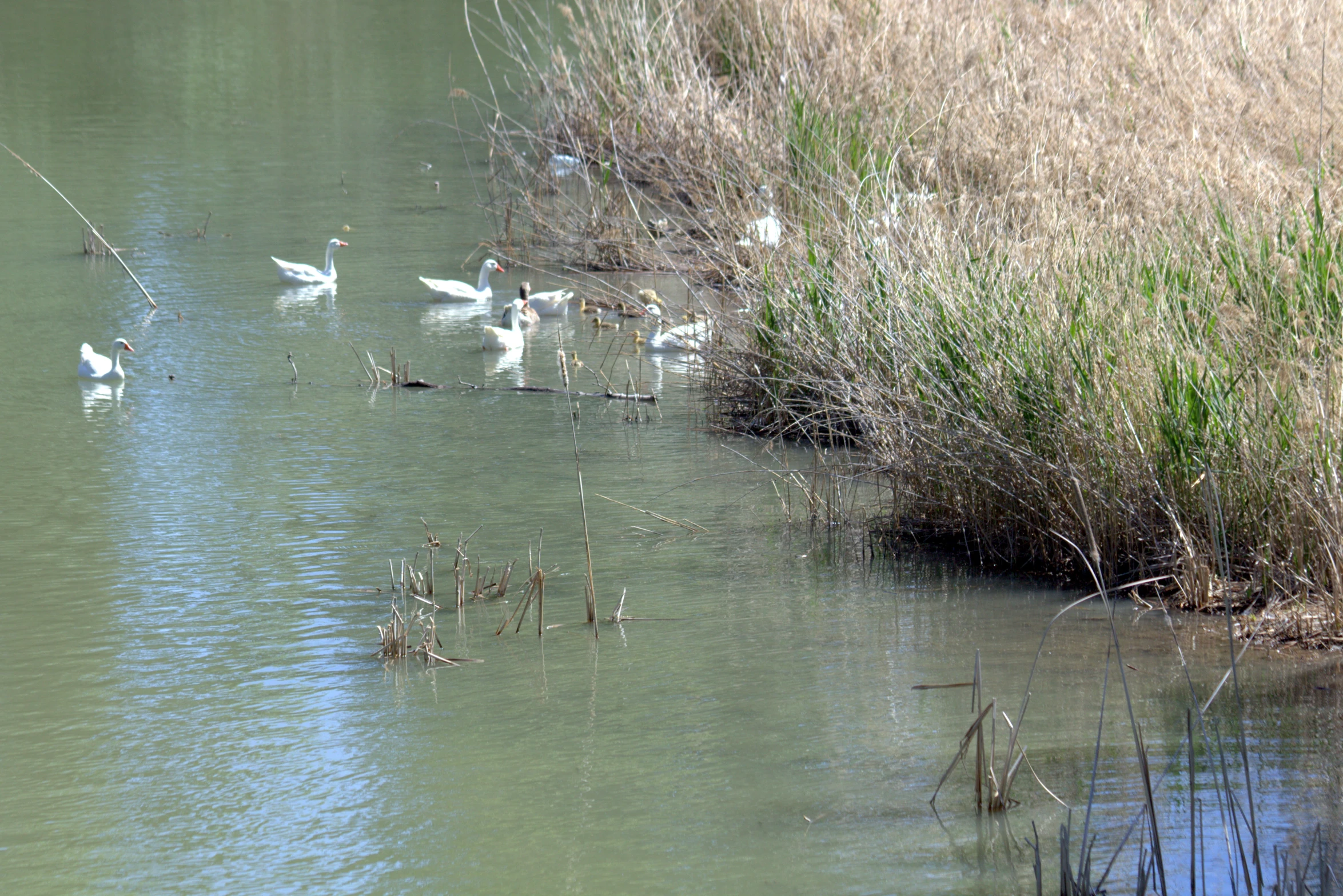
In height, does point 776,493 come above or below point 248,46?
below

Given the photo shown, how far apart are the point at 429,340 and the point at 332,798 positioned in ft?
20.0

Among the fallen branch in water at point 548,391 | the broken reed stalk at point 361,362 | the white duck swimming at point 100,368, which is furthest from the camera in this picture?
the broken reed stalk at point 361,362

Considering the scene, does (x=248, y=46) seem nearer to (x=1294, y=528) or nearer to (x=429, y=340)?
(x=429, y=340)

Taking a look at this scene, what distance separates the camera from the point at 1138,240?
5.87 m

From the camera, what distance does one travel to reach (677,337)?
7.65 m

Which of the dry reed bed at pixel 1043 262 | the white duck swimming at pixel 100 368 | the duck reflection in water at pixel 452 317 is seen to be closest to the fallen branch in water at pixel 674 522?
the dry reed bed at pixel 1043 262

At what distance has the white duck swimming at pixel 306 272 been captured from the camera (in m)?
10.6

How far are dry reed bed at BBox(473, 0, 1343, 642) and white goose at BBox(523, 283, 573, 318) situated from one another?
2.51 ft

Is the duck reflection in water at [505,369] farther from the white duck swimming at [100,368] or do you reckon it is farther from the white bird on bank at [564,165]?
the white bird on bank at [564,165]

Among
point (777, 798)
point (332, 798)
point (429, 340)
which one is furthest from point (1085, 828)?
point (429, 340)

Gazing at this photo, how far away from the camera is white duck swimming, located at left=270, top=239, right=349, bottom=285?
10633 millimetres

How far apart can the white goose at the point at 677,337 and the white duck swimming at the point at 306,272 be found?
2.79 meters

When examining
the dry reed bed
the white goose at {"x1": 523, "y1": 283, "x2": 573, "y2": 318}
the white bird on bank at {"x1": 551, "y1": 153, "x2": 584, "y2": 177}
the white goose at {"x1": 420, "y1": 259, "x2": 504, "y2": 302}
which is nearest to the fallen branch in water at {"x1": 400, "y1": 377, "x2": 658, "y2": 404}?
the dry reed bed

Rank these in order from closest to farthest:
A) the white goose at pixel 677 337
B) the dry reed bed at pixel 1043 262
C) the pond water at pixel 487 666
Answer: the pond water at pixel 487 666, the dry reed bed at pixel 1043 262, the white goose at pixel 677 337
